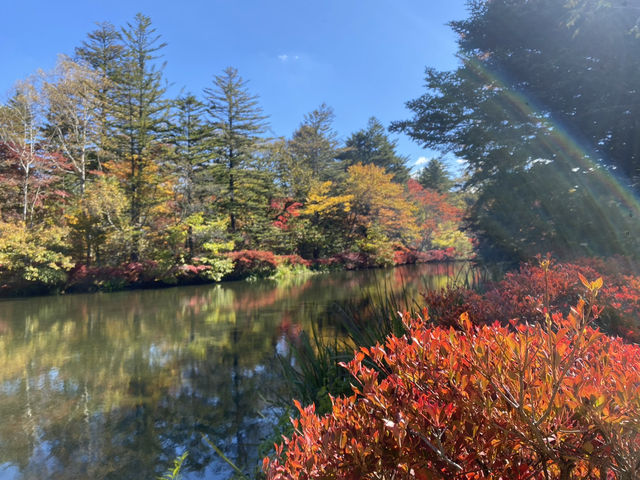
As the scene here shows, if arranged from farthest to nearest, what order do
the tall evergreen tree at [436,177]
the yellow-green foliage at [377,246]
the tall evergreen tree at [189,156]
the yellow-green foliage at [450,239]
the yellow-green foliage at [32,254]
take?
1. the tall evergreen tree at [436,177]
2. the yellow-green foliage at [450,239]
3. the yellow-green foliage at [377,246]
4. the tall evergreen tree at [189,156]
5. the yellow-green foliage at [32,254]

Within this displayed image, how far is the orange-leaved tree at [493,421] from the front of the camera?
766 millimetres

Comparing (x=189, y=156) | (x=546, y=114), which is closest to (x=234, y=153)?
(x=189, y=156)

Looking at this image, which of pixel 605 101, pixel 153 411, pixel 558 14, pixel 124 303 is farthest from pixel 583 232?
pixel 124 303

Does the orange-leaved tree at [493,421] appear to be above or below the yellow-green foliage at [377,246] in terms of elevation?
below

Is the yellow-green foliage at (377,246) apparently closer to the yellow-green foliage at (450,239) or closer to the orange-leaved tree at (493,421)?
the yellow-green foliage at (450,239)

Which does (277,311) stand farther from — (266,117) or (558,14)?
(266,117)

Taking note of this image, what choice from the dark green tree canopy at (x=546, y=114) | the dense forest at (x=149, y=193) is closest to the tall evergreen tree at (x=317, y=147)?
the dense forest at (x=149, y=193)

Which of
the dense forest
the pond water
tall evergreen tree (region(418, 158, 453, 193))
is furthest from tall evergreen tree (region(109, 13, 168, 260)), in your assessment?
tall evergreen tree (region(418, 158, 453, 193))

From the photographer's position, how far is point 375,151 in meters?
32.4

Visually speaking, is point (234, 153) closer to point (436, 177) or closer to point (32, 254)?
point (32, 254)

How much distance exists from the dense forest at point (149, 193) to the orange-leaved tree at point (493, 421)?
50.2 ft

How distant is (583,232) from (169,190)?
16.2 m

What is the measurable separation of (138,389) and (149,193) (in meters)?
14.3

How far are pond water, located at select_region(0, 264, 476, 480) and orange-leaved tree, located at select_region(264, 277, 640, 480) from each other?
201 cm
